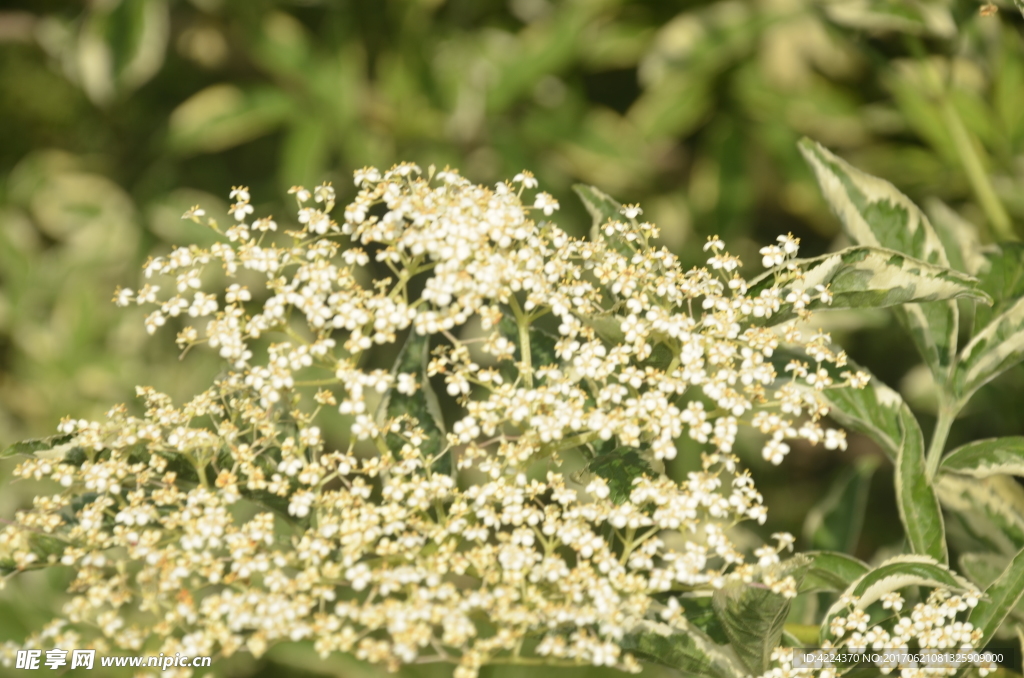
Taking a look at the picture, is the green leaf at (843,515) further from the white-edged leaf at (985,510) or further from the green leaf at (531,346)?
the green leaf at (531,346)

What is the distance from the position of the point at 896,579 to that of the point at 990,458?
0.17m

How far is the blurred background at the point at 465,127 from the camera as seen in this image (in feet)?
4.22

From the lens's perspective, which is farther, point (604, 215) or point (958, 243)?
point (958, 243)

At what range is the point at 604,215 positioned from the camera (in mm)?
674

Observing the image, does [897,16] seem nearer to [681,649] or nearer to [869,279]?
[869,279]

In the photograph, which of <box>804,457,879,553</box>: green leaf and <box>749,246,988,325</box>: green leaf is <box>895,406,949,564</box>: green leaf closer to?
<box>749,246,988,325</box>: green leaf

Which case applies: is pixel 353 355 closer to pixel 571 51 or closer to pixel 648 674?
pixel 648 674

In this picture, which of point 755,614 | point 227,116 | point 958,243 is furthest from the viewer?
point 227,116

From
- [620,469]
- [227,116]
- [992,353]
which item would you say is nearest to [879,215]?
[992,353]

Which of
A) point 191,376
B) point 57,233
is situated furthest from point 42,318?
point 191,376

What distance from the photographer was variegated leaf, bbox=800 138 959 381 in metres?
0.73

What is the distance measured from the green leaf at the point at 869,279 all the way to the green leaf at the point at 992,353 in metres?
0.13

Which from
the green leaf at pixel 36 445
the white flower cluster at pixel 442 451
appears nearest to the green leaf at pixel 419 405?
the white flower cluster at pixel 442 451

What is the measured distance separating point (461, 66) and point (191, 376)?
0.75 meters
